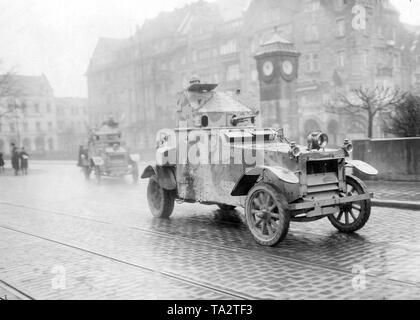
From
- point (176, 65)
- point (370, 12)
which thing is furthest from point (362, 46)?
point (176, 65)

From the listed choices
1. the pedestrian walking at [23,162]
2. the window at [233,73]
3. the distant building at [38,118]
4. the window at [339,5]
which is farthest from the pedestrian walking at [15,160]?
the distant building at [38,118]

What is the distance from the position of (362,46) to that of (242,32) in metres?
12.6

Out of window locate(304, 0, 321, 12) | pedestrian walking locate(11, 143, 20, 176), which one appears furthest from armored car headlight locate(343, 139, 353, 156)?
window locate(304, 0, 321, 12)

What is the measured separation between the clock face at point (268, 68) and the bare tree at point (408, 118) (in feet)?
17.4

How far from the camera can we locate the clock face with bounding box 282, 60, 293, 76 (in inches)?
764

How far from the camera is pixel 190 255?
7.15 metres

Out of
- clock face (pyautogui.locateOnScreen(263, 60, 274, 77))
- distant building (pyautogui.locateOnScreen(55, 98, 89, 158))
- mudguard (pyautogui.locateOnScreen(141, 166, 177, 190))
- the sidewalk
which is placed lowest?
the sidewalk

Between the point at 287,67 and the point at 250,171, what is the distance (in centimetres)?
1256

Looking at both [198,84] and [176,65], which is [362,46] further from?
[198,84]

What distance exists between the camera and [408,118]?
1564cm

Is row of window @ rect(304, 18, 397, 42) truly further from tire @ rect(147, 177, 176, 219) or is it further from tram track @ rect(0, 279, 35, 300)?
tram track @ rect(0, 279, 35, 300)

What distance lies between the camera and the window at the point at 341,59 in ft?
139

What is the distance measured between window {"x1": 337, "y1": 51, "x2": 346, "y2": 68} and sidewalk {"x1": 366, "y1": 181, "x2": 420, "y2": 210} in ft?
97.8

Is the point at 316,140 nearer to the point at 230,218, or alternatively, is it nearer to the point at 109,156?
the point at 230,218
